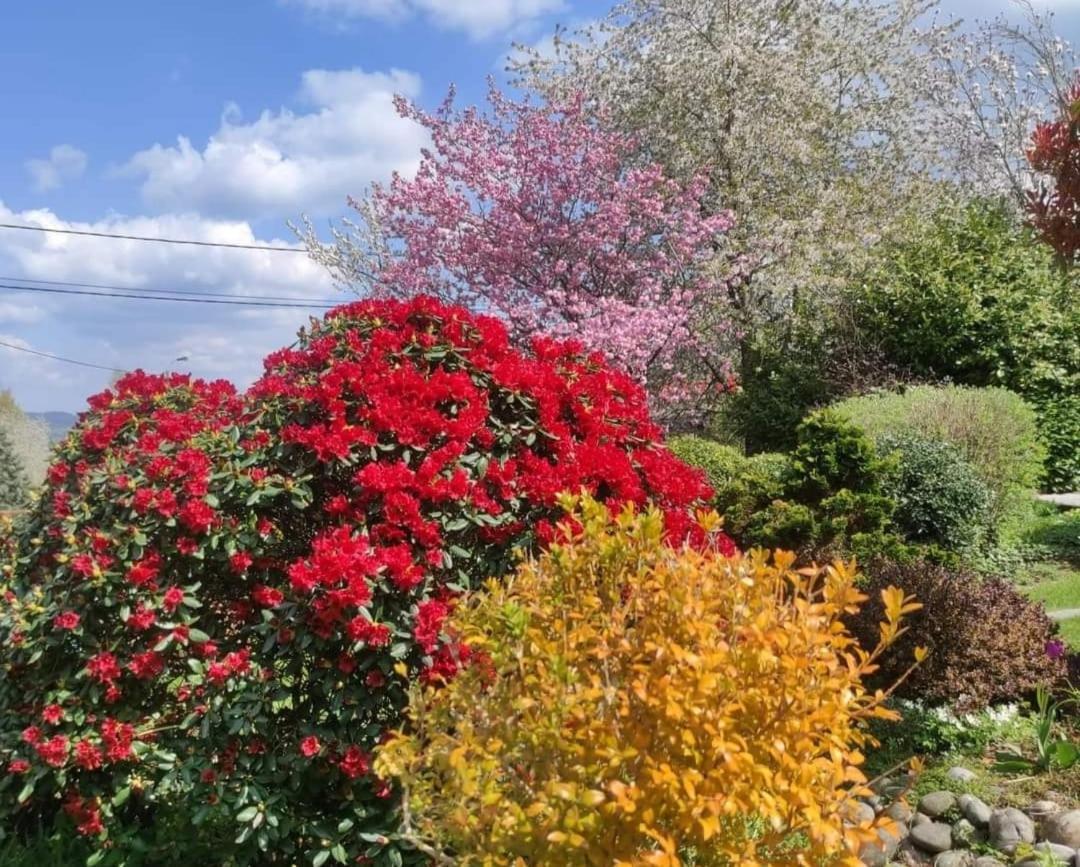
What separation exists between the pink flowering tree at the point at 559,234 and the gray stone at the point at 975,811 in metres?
8.52

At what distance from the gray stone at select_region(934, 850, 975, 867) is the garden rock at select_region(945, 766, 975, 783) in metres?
0.55

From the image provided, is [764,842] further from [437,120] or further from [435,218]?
[437,120]

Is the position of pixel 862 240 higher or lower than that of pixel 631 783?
higher

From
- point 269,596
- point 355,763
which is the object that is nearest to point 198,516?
point 269,596

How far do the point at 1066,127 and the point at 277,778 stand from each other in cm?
506

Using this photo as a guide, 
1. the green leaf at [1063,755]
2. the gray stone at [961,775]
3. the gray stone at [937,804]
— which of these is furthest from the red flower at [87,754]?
the green leaf at [1063,755]

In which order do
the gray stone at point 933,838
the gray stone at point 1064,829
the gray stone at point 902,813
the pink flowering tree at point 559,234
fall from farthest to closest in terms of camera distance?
the pink flowering tree at point 559,234, the gray stone at point 902,813, the gray stone at point 933,838, the gray stone at point 1064,829

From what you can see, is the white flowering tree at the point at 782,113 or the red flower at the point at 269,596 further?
the white flowering tree at the point at 782,113

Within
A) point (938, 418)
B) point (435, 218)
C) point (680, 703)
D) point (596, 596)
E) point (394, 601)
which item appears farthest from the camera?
point (435, 218)

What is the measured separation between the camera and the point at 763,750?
85.3 inches

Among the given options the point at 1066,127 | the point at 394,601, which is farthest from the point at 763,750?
the point at 1066,127

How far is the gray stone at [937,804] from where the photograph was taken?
3.82m

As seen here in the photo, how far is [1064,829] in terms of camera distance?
138 inches

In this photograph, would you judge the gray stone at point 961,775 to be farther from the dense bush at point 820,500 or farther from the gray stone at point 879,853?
the dense bush at point 820,500
